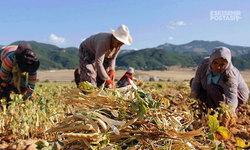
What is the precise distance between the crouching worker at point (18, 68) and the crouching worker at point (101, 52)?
2.57ft

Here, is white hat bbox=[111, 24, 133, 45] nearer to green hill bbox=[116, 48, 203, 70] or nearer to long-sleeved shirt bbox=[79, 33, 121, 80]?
long-sleeved shirt bbox=[79, 33, 121, 80]

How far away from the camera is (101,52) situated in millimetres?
3043

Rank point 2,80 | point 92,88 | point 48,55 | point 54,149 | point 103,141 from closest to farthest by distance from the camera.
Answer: point 103,141 < point 54,149 < point 92,88 < point 2,80 < point 48,55

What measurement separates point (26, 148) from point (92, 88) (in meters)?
1.03

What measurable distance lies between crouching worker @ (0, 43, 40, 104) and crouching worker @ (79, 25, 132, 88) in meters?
0.78

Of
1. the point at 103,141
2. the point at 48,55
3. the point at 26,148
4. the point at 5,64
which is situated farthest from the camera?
the point at 48,55

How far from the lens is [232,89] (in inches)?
101

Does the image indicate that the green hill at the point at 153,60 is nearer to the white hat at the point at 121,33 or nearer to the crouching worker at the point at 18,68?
the crouching worker at the point at 18,68

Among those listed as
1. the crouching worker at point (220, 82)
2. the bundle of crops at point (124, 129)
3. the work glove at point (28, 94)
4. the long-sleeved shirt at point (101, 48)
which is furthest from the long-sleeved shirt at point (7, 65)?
the crouching worker at point (220, 82)

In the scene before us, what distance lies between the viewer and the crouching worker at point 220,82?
2.46 meters

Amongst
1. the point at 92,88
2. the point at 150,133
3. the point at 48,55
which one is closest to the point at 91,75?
the point at 92,88

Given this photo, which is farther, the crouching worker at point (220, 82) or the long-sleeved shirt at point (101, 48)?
the long-sleeved shirt at point (101, 48)

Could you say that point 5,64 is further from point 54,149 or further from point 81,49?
point 54,149

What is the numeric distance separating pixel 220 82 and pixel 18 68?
2945 millimetres
